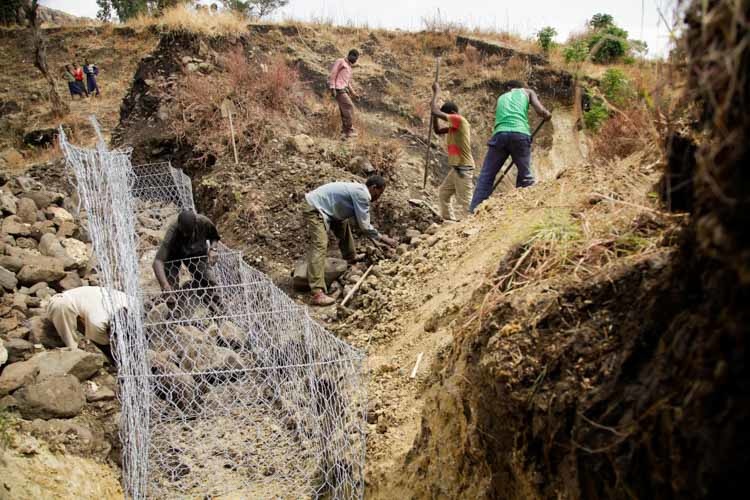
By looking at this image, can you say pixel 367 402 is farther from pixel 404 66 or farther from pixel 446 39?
pixel 446 39

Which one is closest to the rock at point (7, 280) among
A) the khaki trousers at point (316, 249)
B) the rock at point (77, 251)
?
the rock at point (77, 251)

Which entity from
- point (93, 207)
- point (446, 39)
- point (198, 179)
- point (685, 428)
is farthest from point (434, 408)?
point (446, 39)

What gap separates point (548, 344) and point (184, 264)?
4.50 meters

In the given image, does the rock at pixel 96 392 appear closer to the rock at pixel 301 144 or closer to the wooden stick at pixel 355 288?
the wooden stick at pixel 355 288

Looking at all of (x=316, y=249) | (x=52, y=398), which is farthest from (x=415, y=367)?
(x=52, y=398)

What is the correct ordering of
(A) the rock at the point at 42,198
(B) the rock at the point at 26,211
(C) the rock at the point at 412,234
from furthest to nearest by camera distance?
1. (A) the rock at the point at 42,198
2. (B) the rock at the point at 26,211
3. (C) the rock at the point at 412,234

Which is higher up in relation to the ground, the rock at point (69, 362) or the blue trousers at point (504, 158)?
the blue trousers at point (504, 158)

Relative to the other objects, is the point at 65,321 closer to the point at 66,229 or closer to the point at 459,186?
the point at 66,229

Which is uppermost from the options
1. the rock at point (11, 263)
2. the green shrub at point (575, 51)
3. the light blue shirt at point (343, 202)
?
the green shrub at point (575, 51)

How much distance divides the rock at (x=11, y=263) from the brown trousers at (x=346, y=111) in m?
5.32

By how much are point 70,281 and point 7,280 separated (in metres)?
0.69

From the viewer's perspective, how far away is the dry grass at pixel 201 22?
11490 mm

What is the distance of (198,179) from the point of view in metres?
9.02

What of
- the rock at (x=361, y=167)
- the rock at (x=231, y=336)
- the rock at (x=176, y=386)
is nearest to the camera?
the rock at (x=176, y=386)
